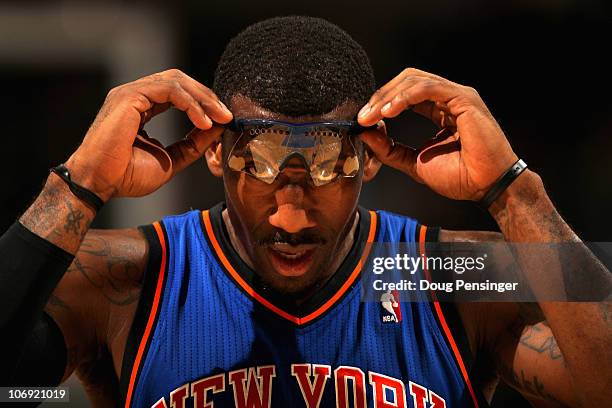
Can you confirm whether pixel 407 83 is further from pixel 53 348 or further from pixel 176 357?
pixel 53 348

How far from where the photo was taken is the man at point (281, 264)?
7.03 ft

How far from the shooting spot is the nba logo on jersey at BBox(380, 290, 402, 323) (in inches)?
93.6

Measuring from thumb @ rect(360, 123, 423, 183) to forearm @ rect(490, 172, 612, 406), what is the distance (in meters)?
0.25

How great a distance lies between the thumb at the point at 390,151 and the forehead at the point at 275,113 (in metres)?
0.08

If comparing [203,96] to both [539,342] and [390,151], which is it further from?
[539,342]

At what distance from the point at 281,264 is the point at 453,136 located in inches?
22.0

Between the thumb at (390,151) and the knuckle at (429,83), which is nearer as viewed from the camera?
the knuckle at (429,83)

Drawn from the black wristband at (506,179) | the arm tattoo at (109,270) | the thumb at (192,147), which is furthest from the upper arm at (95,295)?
the black wristband at (506,179)

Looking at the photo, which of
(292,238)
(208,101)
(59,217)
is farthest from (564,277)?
(59,217)

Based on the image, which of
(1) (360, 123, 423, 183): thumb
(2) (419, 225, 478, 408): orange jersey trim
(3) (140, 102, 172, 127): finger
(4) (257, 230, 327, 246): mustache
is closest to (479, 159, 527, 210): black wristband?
(1) (360, 123, 423, 183): thumb

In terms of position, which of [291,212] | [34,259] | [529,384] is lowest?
[529,384]

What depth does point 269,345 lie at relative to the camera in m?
2.35

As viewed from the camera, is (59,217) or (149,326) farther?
(149,326)

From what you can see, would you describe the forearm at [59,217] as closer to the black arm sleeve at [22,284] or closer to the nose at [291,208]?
the black arm sleeve at [22,284]
